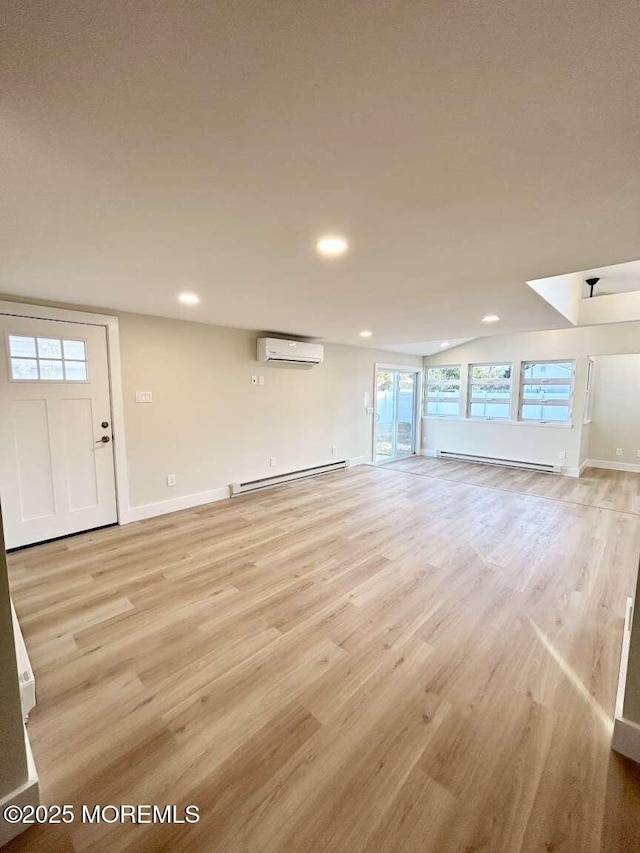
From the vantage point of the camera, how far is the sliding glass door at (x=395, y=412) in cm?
679

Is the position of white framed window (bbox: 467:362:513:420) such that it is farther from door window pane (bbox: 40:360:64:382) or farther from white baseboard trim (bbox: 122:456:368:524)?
door window pane (bbox: 40:360:64:382)

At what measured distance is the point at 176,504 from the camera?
3984mm

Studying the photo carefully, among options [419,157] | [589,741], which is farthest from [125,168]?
[589,741]

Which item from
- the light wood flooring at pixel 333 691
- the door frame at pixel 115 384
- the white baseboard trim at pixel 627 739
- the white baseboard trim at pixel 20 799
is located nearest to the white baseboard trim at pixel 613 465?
the light wood flooring at pixel 333 691

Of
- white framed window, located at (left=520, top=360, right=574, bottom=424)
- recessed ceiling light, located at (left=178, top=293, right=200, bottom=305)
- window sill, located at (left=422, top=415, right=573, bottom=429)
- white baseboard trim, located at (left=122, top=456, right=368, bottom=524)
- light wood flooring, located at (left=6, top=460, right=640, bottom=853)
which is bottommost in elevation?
light wood flooring, located at (left=6, top=460, right=640, bottom=853)

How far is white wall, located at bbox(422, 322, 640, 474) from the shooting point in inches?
216

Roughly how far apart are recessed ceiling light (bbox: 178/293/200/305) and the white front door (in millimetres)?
979

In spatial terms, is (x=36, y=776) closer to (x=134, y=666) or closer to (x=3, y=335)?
(x=134, y=666)

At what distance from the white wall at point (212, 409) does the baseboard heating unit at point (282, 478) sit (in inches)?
3.5

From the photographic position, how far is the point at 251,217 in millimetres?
1595

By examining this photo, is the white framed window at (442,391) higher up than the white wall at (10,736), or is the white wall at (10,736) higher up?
the white framed window at (442,391)

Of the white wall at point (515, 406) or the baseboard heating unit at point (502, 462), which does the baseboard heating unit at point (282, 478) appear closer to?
the baseboard heating unit at point (502, 462)

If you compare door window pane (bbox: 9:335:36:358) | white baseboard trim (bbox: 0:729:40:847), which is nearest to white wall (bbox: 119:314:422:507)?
door window pane (bbox: 9:335:36:358)

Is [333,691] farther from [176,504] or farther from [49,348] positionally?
[49,348]
